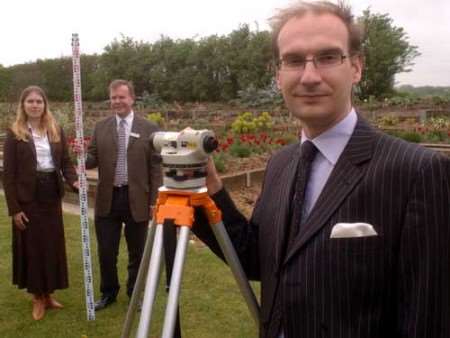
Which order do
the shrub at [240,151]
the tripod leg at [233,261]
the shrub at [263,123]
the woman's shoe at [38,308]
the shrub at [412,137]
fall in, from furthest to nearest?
the shrub at [263,123]
the shrub at [412,137]
the shrub at [240,151]
the woman's shoe at [38,308]
the tripod leg at [233,261]

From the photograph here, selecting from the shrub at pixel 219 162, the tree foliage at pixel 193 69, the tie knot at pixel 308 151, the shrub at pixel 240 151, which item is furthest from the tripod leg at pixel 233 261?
the tree foliage at pixel 193 69

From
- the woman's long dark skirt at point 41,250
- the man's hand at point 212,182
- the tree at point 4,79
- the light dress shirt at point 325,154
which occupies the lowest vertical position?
the woman's long dark skirt at point 41,250

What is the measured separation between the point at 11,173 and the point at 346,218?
3200 mm

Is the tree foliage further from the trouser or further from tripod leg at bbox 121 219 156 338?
tripod leg at bbox 121 219 156 338

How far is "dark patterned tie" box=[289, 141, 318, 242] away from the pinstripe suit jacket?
65mm

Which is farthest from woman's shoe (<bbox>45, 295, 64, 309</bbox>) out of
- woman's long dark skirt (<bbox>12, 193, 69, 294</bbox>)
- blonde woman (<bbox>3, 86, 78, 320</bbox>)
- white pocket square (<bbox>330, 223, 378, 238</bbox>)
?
white pocket square (<bbox>330, 223, 378, 238</bbox>)

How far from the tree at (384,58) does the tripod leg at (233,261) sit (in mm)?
23569

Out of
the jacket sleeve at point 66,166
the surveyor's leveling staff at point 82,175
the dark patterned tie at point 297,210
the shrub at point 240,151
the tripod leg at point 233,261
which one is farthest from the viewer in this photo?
the shrub at point 240,151

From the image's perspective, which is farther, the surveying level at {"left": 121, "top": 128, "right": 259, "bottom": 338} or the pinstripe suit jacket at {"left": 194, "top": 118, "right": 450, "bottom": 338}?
the surveying level at {"left": 121, "top": 128, "right": 259, "bottom": 338}

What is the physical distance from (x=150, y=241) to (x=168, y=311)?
0.34 meters

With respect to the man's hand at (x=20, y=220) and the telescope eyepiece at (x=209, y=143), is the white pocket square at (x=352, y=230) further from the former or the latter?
the man's hand at (x=20, y=220)

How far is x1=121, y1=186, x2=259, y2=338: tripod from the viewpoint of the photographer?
4.81ft

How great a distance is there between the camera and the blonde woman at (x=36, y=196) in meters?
3.97

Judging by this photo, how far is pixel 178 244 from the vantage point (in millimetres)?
1552
